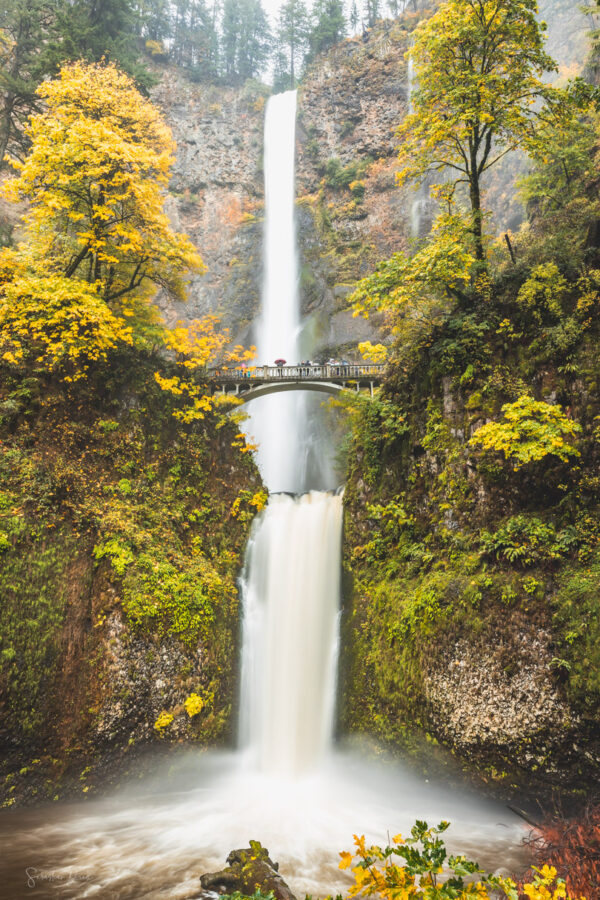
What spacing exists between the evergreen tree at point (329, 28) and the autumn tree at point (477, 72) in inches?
1425

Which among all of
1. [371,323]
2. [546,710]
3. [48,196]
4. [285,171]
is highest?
[285,171]

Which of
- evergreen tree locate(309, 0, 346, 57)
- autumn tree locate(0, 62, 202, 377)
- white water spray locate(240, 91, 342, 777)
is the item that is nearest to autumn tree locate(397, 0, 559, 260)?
autumn tree locate(0, 62, 202, 377)

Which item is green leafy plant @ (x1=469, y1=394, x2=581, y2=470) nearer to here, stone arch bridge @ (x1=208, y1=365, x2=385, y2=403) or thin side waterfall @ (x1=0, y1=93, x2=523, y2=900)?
thin side waterfall @ (x1=0, y1=93, x2=523, y2=900)

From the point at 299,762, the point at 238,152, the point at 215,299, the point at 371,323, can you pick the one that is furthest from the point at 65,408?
the point at 238,152

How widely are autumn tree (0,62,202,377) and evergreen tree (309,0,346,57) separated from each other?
1354 inches

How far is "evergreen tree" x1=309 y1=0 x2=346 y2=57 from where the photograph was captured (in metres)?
37.5

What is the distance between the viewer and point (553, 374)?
8195mm

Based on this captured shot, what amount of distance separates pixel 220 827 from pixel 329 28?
50.4m

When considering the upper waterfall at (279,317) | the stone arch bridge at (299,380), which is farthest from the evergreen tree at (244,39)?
the stone arch bridge at (299,380)

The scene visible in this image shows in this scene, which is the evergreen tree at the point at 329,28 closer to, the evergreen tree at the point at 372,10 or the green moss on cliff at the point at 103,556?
the evergreen tree at the point at 372,10

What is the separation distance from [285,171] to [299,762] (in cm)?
3456

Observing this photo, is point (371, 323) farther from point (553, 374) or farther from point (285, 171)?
point (553, 374)

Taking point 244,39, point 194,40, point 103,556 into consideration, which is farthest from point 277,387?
point 244,39

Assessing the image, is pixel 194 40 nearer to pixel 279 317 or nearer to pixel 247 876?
pixel 279 317
